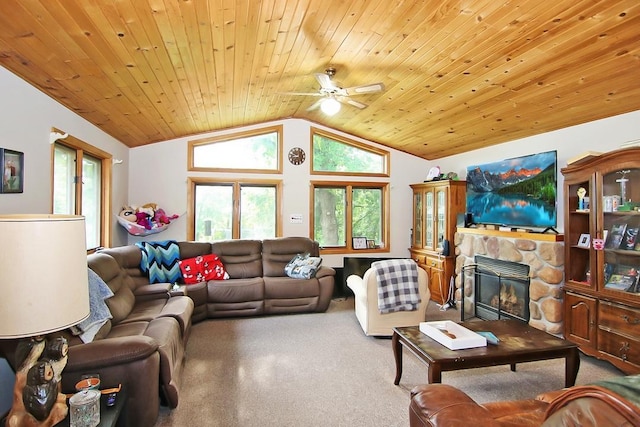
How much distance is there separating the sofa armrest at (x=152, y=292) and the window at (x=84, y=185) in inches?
35.8

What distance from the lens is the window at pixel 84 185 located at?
3350 millimetres

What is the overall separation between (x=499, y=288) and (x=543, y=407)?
298 centimetres

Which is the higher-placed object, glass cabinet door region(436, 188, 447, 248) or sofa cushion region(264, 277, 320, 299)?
glass cabinet door region(436, 188, 447, 248)

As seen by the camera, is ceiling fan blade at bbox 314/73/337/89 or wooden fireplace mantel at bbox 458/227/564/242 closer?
ceiling fan blade at bbox 314/73/337/89

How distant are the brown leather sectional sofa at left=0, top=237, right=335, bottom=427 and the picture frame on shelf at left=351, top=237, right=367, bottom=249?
3.20 feet

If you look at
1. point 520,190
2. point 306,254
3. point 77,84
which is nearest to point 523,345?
point 520,190

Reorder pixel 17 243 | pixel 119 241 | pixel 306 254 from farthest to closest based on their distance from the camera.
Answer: pixel 306 254, pixel 119 241, pixel 17 243

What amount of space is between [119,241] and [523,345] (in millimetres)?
4940

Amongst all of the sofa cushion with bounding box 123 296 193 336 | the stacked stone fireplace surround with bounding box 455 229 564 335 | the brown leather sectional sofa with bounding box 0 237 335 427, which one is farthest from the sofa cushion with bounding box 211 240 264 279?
the stacked stone fireplace surround with bounding box 455 229 564 335

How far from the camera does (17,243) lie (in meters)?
1.31

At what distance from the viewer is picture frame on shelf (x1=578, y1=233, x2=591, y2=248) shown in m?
3.33

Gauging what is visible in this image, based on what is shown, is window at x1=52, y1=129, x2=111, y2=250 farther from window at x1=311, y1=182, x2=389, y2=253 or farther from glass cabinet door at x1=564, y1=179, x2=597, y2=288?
glass cabinet door at x1=564, y1=179, x2=597, y2=288

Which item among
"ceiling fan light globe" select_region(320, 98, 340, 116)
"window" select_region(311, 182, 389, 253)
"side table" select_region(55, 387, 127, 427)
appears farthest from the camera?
"window" select_region(311, 182, 389, 253)

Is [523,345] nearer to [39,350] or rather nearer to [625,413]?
[625,413]
